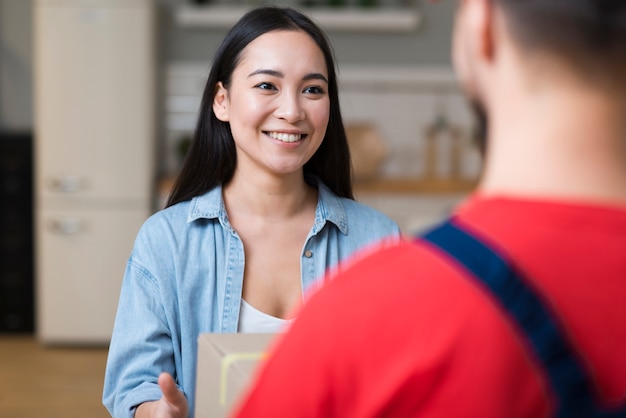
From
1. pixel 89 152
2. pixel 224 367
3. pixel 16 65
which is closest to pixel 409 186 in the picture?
pixel 89 152

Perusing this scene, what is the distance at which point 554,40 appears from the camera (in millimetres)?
661

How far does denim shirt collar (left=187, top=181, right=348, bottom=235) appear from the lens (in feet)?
5.70

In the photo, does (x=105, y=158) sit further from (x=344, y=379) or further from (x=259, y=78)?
(x=344, y=379)

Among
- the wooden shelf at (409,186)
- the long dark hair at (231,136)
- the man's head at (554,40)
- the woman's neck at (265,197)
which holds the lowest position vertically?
the wooden shelf at (409,186)

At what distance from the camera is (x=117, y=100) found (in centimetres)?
493

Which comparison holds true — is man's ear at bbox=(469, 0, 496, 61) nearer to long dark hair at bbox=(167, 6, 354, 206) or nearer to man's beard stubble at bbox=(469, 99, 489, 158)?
man's beard stubble at bbox=(469, 99, 489, 158)

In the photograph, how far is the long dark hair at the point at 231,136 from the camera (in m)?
1.81

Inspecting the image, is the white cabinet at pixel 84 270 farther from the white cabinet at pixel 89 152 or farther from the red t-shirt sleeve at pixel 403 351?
the red t-shirt sleeve at pixel 403 351

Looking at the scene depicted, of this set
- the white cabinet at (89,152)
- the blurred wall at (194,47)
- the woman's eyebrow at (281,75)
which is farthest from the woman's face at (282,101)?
the blurred wall at (194,47)

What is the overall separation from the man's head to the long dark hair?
113 centimetres

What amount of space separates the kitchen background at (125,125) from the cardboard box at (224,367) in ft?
12.0

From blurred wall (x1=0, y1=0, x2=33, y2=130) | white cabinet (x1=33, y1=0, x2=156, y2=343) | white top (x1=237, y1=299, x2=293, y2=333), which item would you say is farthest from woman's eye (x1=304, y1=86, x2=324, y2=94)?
blurred wall (x1=0, y1=0, x2=33, y2=130)

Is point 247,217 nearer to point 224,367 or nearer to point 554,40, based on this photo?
point 224,367

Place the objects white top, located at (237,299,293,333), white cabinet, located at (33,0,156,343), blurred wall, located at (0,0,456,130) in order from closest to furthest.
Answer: white top, located at (237,299,293,333) < white cabinet, located at (33,0,156,343) < blurred wall, located at (0,0,456,130)
